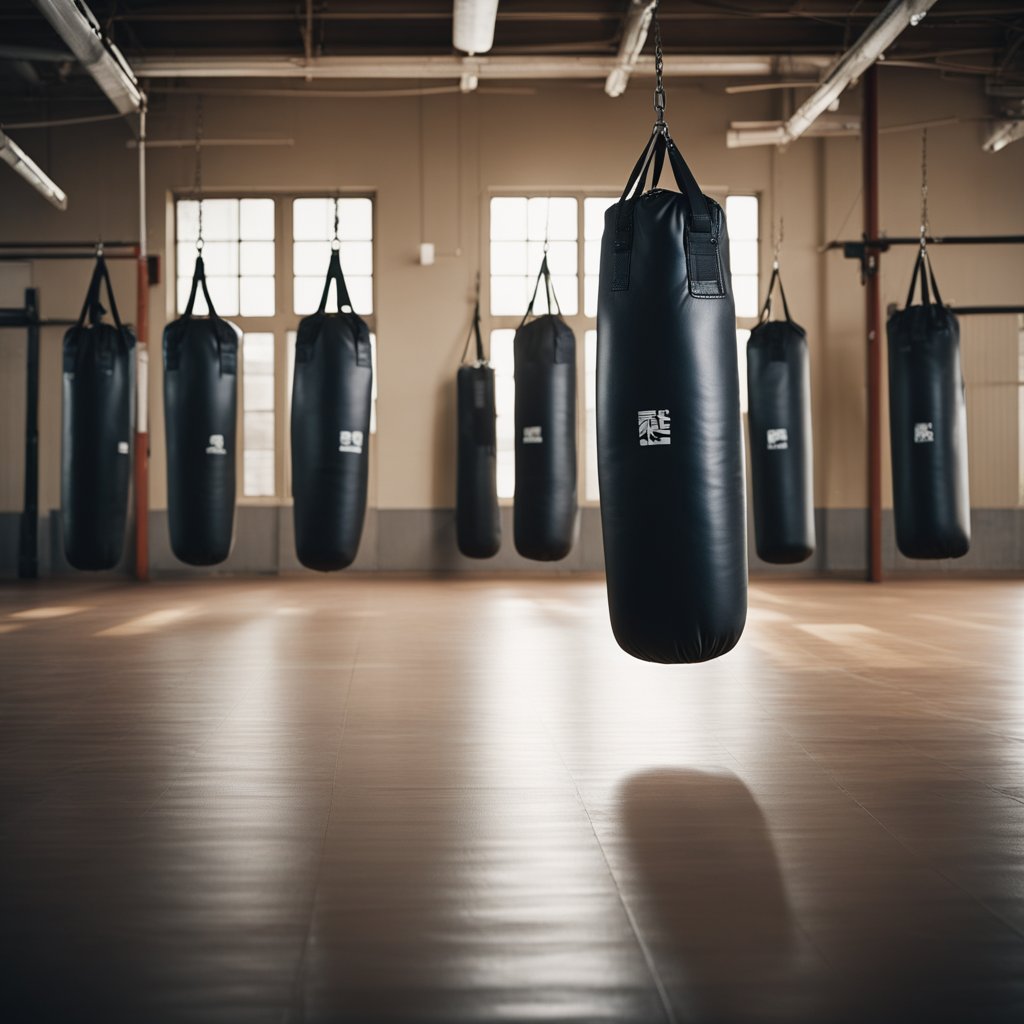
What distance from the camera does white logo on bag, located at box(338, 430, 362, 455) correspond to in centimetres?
540

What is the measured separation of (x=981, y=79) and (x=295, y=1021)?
11.3m

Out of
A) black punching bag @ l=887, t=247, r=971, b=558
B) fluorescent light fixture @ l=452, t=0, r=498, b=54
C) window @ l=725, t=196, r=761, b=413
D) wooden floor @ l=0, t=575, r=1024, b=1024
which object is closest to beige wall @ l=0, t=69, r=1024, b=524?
window @ l=725, t=196, r=761, b=413

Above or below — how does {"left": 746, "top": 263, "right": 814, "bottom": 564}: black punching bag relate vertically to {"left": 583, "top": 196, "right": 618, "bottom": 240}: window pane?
below

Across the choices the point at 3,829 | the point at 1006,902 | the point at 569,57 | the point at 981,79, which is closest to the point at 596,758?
the point at 1006,902

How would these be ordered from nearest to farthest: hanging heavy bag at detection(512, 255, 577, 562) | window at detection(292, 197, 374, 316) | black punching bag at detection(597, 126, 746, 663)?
black punching bag at detection(597, 126, 746, 663) → hanging heavy bag at detection(512, 255, 577, 562) → window at detection(292, 197, 374, 316)

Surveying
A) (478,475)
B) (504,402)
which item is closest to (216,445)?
(478,475)

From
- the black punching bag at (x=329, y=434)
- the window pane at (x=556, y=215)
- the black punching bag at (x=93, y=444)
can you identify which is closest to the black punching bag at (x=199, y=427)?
the black punching bag at (x=93, y=444)

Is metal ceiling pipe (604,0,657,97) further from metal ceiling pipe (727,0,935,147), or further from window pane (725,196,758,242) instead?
window pane (725,196,758,242)

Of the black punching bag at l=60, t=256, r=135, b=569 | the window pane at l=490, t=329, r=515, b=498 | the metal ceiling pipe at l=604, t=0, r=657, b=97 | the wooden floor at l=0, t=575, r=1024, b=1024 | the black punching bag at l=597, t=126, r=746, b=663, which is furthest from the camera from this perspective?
the window pane at l=490, t=329, r=515, b=498

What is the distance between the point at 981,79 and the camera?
10344 millimetres

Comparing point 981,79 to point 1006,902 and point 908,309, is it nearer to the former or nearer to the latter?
point 908,309

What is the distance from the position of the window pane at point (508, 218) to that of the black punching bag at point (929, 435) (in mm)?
4773

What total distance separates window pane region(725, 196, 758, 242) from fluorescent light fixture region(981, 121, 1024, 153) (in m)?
2.31

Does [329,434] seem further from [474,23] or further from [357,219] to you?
[357,219]
